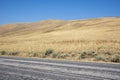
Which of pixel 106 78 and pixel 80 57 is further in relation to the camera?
pixel 80 57

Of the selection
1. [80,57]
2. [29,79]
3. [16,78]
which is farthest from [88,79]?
[80,57]

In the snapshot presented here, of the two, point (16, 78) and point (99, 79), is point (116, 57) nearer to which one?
point (99, 79)

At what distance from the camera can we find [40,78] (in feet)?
26.1

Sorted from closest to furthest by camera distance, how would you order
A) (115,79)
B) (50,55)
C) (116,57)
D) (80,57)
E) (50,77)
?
(115,79) → (50,77) → (116,57) → (80,57) → (50,55)

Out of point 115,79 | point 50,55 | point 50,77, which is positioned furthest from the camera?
point 50,55

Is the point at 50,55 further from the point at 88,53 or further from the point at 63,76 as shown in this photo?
the point at 63,76

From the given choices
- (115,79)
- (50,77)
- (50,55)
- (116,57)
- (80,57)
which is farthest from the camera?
(50,55)

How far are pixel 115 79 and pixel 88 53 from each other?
468 inches

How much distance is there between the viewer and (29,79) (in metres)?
7.81

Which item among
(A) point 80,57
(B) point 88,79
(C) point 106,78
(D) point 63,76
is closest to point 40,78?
(D) point 63,76

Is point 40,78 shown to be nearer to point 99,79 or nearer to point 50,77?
point 50,77

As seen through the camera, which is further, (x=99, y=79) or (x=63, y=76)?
(x=63, y=76)

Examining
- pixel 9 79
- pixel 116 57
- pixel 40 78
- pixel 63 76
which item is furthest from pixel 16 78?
pixel 116 57

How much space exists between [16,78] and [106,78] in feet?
12.5
